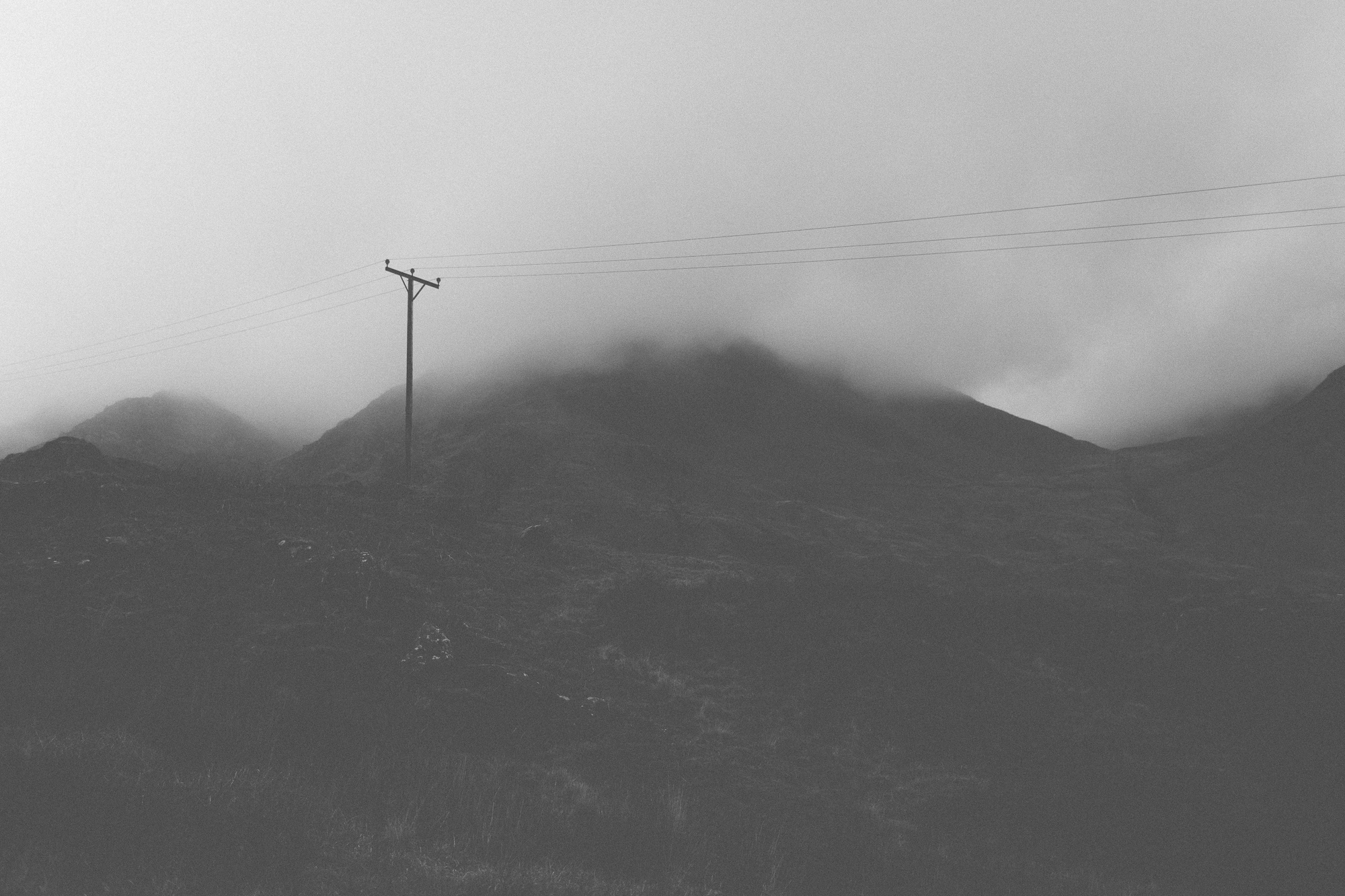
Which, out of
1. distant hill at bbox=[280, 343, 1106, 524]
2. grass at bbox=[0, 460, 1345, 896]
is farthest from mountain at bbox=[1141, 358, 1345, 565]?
grass at bbox=[0, 460, 1345, 896]

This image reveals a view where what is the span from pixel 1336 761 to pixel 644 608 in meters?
17.5

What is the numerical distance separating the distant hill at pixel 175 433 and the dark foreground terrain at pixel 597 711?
66892 millimetres

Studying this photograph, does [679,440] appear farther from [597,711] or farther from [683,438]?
[597,711]

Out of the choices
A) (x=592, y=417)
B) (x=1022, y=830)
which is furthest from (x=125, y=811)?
(x=592, y=417)

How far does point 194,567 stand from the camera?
2038 centimetres

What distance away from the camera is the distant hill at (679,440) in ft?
179

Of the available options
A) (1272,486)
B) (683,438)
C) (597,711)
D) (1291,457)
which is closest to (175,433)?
(683,438)

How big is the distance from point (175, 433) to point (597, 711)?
102 metres

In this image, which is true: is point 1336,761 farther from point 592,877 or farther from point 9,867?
point 9,867

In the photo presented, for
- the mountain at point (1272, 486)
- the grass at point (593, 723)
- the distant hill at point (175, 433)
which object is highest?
the distant hill at point (175, 433)

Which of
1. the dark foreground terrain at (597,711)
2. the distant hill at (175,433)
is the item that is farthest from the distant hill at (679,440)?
the distant hill at (175,433)

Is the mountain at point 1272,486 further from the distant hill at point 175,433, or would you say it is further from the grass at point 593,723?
the distant hill at point 175,433

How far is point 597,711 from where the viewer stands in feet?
60.3

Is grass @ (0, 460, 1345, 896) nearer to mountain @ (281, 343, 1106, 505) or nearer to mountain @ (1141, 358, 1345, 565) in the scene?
mountain @ (281, 343, 1106, 505)
